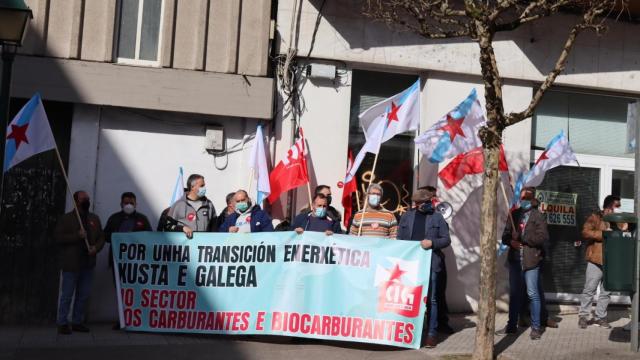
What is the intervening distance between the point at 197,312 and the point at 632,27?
866cm

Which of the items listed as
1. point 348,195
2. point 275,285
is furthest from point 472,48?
point 275,285

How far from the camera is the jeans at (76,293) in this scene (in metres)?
10.4

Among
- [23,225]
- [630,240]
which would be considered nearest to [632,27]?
[630,240]

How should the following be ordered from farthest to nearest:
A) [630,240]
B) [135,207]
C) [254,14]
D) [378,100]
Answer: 1. [378,100]
2. [254,14]
3. [135,207]
4. [630,240]

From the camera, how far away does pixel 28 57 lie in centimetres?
1099

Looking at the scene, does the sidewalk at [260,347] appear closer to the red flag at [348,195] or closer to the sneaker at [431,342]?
the sneaker at [431,342]

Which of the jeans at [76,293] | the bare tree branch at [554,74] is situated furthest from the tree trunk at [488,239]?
the jeans at [76,293]

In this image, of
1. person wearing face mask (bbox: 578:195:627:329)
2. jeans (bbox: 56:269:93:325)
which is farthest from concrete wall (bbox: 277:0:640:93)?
jeans (bbox: 56:269:93:325)

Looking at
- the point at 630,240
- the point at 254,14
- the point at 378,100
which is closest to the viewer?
the point at 630,240

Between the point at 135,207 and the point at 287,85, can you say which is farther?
the point at 287,85

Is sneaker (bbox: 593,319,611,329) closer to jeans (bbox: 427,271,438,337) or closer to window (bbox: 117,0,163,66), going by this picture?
jeans (bbox: 427,271,438,337)

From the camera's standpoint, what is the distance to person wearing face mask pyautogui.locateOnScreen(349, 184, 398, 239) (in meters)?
10.2

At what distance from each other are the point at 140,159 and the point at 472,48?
5.49m

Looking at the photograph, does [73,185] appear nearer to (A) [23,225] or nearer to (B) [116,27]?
(A) [23,225]
